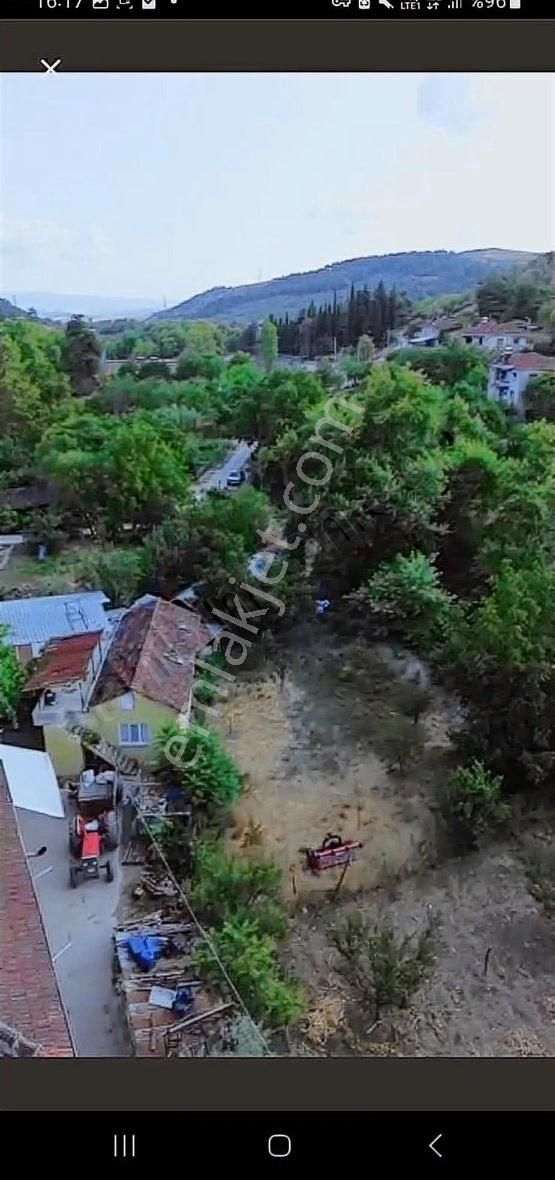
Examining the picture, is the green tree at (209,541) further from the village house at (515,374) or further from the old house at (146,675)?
the village house at (515,374)

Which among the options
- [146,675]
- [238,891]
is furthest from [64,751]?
[238,891]

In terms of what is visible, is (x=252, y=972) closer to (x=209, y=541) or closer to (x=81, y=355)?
(x=209, y=541)

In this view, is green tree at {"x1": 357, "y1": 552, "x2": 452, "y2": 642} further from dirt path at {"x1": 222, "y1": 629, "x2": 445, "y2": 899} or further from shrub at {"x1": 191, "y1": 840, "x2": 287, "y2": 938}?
shrub at {"x1": 191, "y1": 840, "x2": 287, "y2": 938}

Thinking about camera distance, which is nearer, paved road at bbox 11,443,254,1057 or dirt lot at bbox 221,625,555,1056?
paved road at bbox 11,443,254,1057

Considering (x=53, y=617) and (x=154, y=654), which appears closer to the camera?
(x=154, y=654)
